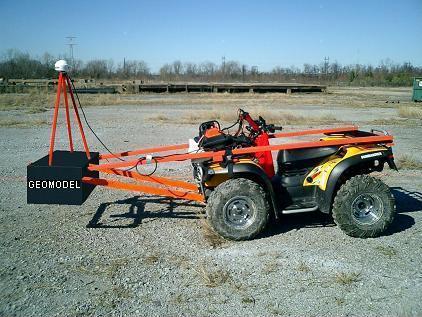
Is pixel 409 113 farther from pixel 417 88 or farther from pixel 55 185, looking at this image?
pixel 55 185

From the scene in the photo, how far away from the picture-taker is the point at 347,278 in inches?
167

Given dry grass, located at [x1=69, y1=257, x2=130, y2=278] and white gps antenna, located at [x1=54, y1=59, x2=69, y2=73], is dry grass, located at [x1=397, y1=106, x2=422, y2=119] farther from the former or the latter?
dry grass, located at [x1=69, y1=257, x2=130, y2=278]

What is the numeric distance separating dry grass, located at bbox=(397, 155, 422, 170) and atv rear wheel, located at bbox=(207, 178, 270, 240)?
18.9 ft

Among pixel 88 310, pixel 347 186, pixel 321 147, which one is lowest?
pixel 88 310

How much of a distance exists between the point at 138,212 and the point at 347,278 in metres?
3.33

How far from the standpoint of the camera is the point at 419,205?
6746mm

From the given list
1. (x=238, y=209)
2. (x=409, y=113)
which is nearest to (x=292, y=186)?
(x=238, y=209)

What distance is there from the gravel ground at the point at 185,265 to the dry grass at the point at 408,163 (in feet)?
9.45

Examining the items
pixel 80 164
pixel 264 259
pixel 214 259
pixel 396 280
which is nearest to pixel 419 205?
pixel 396 280

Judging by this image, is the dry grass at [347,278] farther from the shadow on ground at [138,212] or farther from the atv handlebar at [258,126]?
the shadow on ground at [138,212]

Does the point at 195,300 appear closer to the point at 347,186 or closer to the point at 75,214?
the point at 347,186

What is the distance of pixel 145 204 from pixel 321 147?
295 centimetres

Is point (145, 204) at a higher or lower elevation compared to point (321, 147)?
lower

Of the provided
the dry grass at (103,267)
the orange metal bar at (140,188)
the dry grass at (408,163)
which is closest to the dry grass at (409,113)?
the dry grass at (408,163)
